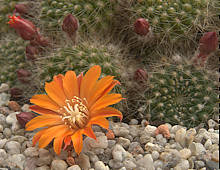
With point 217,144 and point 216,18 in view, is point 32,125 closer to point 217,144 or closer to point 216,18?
point 217,144

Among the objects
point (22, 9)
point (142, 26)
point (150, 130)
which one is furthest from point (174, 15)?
point (22, 9)

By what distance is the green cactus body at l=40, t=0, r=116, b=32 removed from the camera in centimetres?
203

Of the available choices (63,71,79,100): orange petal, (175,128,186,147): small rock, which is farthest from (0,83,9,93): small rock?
(175,128,186,147): small rock

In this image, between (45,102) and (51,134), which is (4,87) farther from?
(51,134)

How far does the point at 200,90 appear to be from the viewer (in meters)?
1.74

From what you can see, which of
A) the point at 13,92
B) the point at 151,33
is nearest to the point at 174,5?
the point at 151,33

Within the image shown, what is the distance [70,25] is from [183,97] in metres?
0.77

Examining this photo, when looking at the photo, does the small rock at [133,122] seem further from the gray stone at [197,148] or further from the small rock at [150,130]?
the gray stone at [197,148]

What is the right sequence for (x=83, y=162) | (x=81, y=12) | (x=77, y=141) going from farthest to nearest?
(x=81, y=12)
(x=83, y=162)
(x=77, y=141)

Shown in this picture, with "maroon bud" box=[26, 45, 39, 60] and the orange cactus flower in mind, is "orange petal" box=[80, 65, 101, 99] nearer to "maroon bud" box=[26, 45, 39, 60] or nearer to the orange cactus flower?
the orange cactus flower

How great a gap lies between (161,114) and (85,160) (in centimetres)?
56

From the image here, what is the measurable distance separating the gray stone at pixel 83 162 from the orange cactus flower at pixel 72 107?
11 cm

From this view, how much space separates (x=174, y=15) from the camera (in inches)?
74.0

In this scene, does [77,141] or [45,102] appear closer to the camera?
[77,141]
